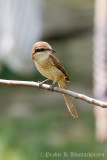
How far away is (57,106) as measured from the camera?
28.3ft

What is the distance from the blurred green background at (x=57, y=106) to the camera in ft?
18.5

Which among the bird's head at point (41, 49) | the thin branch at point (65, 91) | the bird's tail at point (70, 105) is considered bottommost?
the bird's tail at point (70, 105)

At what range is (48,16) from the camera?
35.3 feet

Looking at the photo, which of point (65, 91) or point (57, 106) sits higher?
point (65, 91)

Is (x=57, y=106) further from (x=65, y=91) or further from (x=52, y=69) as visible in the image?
(x=65, y=91)

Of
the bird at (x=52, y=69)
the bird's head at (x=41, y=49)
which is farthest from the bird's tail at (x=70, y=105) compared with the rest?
the bird's head at (x=41, y=49)

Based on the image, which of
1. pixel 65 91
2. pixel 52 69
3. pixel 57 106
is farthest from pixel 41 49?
pixel 57 106

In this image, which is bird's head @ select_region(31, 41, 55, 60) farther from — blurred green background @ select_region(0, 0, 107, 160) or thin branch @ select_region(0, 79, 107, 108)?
blurred green background @ select_region(0, 0, 107, 160)

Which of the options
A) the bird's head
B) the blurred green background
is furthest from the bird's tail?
the blurred green background

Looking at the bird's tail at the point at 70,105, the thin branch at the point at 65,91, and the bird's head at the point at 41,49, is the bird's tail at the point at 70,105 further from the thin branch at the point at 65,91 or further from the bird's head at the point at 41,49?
the bird's head at the point at 41,49

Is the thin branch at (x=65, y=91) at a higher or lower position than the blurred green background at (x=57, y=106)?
higher

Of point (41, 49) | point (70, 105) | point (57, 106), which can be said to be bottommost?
point (57, 106)

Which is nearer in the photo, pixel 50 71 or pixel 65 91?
pixel 65 91

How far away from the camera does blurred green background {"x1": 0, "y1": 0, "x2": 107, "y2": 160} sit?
18.5 feet
